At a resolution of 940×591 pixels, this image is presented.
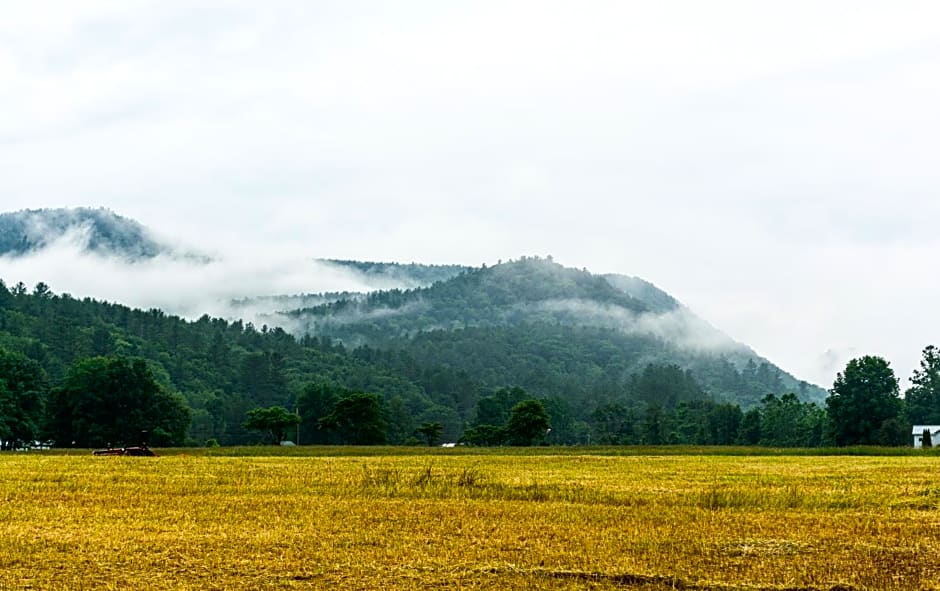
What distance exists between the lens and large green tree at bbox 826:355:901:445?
11969cm

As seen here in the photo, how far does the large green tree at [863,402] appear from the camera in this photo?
119688 millimetres

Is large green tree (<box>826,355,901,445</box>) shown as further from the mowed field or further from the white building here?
the mowed field

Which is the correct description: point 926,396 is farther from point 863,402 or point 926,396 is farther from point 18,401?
point 18,401

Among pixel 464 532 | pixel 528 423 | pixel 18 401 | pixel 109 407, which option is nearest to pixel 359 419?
pixel 528 423

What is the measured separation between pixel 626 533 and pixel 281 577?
28.6 feet

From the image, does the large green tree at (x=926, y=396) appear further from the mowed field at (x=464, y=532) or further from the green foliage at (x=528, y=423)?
the mowed field at (x=464, y=532)

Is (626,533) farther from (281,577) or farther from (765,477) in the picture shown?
(765,477)

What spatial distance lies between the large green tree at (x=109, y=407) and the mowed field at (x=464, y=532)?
86.2 m

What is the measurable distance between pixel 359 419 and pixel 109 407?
30121 mm

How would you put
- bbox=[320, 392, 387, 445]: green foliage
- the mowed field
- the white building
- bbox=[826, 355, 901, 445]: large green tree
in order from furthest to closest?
the white building < bbox=[320, 392, 387, 445]: green foliage < bbox=[826, 355, 901, 445]: large green tree < the mowed field

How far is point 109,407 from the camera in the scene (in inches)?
4865

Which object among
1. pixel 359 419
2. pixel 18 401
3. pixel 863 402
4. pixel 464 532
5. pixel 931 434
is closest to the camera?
pixel 464 532

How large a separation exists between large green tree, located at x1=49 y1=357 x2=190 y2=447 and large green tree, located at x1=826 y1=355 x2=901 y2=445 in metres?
79.8

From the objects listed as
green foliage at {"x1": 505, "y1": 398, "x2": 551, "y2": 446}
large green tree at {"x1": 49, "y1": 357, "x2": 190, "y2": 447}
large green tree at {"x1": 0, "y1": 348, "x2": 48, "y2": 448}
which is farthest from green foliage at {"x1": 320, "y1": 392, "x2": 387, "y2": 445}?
large green tree at {"x1": 0, "y1": 348, "x2": 48, "y2": 448}
